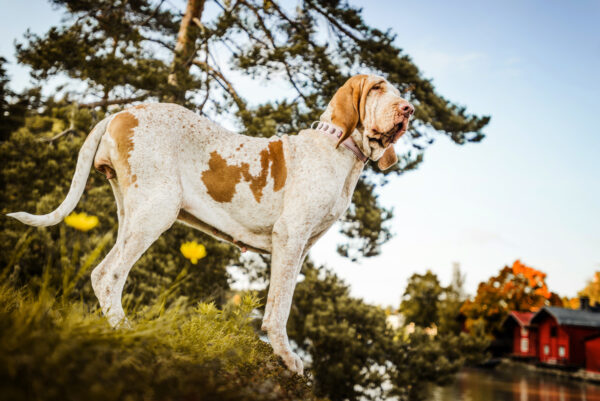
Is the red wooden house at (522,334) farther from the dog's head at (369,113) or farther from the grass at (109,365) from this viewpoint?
the grass at (109,365)

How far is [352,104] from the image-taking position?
3641 mm

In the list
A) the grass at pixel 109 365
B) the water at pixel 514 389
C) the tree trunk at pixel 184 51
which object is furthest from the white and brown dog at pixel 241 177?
the water at pixel 514 389

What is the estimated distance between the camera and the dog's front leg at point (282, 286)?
327 centimetres

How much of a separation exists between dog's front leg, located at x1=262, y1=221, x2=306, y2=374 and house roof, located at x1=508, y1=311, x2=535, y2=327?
43797 millimetres

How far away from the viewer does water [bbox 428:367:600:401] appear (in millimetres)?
23812

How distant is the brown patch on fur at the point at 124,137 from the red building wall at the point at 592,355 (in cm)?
4002

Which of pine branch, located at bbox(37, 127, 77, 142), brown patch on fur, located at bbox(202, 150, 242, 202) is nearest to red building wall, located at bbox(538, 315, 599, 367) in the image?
pine branch, located at bbox(37, 127, 77, 142)

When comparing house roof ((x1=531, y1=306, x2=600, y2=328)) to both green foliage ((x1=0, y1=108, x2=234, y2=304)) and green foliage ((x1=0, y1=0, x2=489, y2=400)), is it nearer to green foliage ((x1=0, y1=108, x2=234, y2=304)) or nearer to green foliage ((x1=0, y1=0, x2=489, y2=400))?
green foliage ((x1=0, y1=0, x2=489, y2=400))

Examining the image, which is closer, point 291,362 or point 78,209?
point 291,362

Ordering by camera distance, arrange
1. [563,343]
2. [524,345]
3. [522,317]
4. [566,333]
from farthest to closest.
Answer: [524,345]
[522,317]
[563,343]
[566,333]

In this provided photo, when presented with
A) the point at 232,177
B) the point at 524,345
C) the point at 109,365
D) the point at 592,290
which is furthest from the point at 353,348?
the point at 592,290

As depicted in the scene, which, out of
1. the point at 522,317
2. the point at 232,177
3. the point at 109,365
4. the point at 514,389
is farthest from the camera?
the point at 522,317

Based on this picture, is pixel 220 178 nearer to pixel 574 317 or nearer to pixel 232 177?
pixel 232 177

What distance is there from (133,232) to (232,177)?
0.78m
